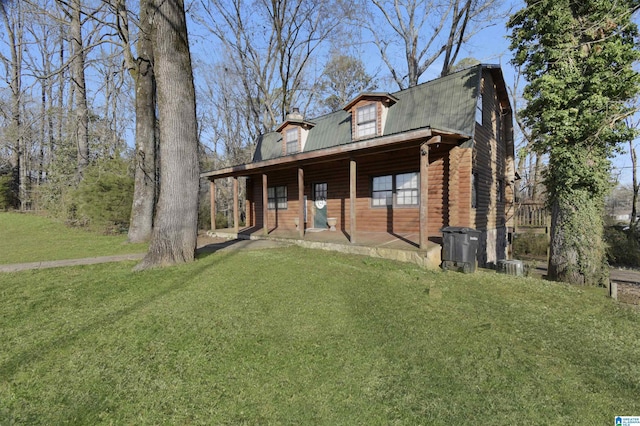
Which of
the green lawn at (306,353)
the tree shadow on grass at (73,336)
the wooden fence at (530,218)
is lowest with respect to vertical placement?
the green lawn at (306,353)

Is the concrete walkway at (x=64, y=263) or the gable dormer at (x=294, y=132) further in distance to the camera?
the gable dormer at (x=294, y=132)

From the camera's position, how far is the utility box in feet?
23.0

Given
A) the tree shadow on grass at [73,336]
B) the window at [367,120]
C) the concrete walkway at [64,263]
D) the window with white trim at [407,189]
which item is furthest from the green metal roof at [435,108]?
the concrete walkway at [64,263]

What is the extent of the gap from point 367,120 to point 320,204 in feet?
13.4

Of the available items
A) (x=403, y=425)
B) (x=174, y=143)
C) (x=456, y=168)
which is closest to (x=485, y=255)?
(x=456, y=168)

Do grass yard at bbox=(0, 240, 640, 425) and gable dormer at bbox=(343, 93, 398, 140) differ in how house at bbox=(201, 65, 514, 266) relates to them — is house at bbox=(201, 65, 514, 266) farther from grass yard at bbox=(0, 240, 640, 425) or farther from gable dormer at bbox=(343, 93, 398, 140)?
grass yard at bbox=(0, 240, 640, 425)

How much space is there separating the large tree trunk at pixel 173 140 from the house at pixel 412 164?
13.7ft

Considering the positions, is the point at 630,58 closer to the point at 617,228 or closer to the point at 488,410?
the point at 488,410

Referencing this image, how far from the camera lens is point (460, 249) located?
23.4 ft

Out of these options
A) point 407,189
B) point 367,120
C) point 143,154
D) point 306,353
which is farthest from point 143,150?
point 306,353

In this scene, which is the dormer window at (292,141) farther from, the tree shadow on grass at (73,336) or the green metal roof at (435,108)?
the tree shadow on grass at (73,336)

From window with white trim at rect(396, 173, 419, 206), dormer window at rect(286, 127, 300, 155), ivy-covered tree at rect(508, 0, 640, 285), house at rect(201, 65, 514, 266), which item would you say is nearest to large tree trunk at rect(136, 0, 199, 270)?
house at rect(201, 65, 514, 266)

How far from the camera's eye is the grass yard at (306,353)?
7.43 feet

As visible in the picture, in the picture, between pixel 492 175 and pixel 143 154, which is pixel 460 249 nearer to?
pixel 492 175
